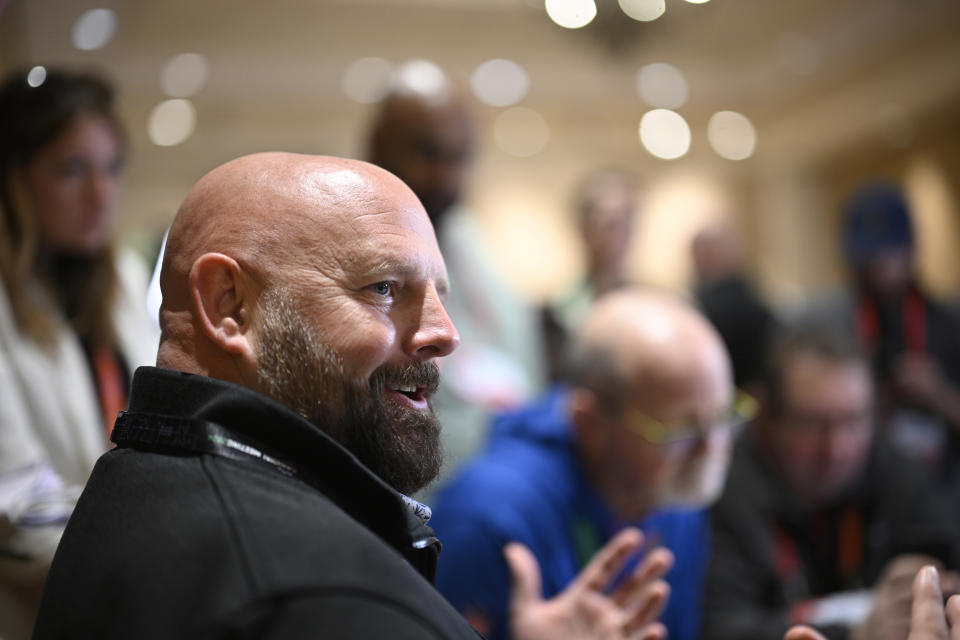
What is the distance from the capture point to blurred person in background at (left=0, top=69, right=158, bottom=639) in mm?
1536

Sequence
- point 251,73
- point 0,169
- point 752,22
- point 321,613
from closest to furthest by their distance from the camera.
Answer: point 321,613
point 0,169
point 752,22
point 251,73

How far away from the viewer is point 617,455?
210cm

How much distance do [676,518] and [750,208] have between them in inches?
290

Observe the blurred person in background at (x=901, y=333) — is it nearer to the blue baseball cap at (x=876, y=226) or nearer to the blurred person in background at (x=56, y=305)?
the blue baseball cap at (x=876, y=226)

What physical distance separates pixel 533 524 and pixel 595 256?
1.58 meters

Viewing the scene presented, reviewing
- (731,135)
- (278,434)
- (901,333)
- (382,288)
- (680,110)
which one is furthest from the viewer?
(731,135)

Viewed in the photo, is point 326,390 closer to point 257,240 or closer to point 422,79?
point 257,240

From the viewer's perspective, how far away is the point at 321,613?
28.9 inches

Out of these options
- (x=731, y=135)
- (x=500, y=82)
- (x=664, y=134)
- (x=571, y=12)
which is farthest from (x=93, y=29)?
(x=731, y=135)

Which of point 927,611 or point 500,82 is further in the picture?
point 500,82

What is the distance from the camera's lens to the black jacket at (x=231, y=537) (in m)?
0.75

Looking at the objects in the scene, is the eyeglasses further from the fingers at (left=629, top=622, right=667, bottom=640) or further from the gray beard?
the gray beard

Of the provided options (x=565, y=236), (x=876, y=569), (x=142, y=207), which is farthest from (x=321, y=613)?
(x=565, y=236)

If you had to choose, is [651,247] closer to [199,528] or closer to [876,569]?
[876,569]
